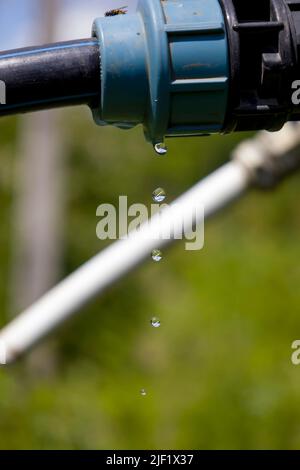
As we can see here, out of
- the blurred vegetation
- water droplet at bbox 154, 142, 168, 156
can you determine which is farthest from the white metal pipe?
water droplet at bbox 154, 142, 168, 156

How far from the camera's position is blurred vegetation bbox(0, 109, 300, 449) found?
6.16 ft

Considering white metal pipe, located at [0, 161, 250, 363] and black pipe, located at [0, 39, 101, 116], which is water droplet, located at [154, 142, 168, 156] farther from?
white metal pipe, located at [0, 161, 250, 363]

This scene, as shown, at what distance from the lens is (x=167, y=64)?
522 mm

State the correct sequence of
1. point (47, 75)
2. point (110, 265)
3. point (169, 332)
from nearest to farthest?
point (47, 75)
point (110, 265)
point (169, 332)

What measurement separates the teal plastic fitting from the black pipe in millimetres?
12

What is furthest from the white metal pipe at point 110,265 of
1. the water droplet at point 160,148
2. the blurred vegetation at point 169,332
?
the water droplet at point 160,148

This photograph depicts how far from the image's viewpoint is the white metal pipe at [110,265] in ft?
3.57

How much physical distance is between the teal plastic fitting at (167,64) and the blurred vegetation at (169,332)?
62 cm

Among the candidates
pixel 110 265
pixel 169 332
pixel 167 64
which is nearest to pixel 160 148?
pixel 167 64

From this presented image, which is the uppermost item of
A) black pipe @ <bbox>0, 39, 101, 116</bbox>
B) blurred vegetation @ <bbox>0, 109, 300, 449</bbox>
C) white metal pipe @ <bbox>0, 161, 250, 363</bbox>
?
blurred vegetation @ <bbox>0, 109, 300, 449</bbox>

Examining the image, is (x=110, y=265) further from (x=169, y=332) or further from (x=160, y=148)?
(x=169, y=332)

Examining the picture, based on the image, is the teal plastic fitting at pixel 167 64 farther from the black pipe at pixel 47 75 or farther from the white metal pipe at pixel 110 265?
the white metal pipe at pixel 110 265

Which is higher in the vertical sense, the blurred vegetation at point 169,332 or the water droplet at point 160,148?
the blurred vegetation at point 169,332

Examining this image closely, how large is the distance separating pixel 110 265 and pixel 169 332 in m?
1.73
